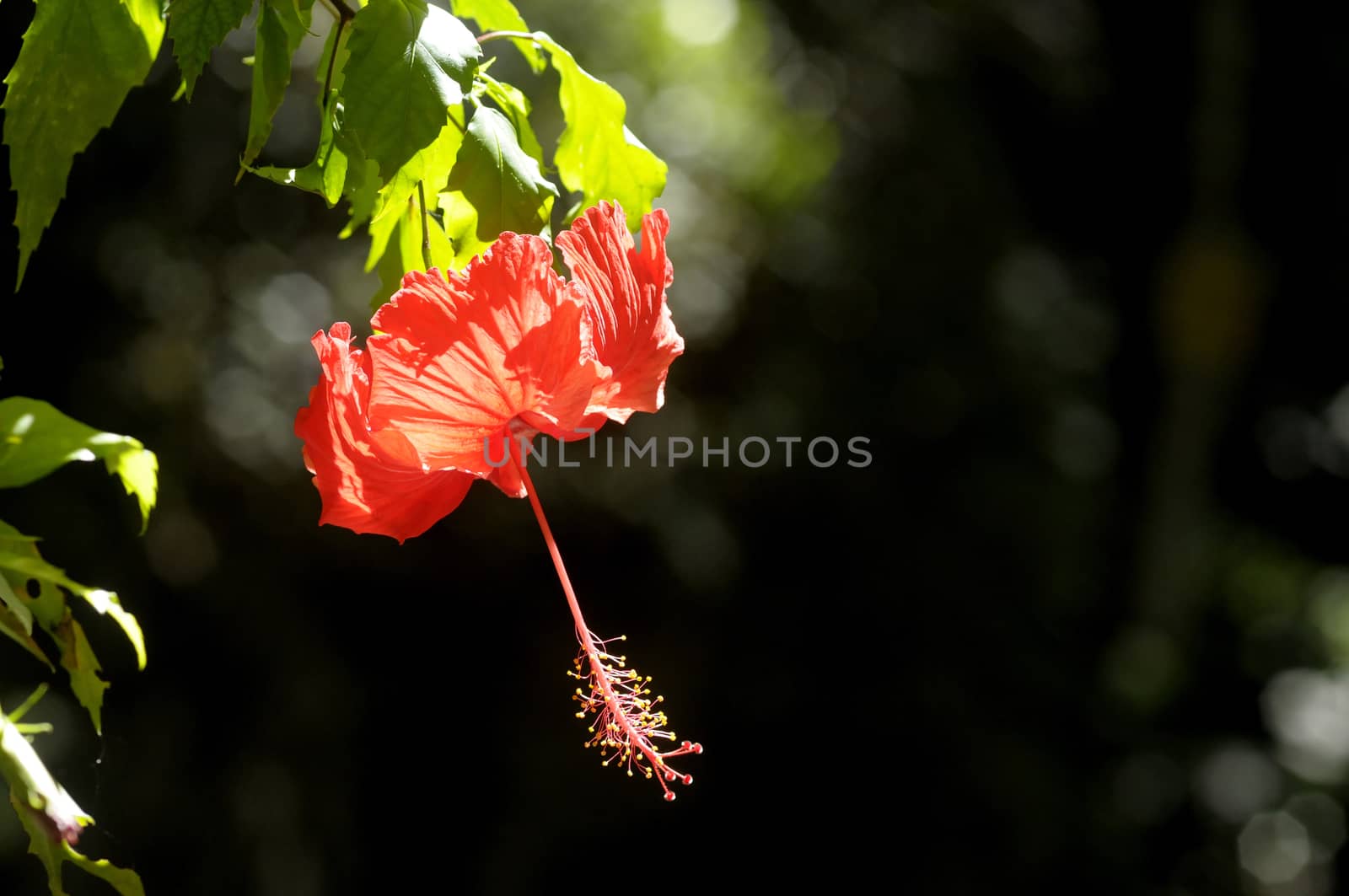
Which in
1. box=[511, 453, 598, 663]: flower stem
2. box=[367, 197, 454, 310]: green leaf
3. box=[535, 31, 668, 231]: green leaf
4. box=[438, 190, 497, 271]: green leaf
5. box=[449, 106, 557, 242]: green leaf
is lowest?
box=[511, 453, 598, 663]: flower stem

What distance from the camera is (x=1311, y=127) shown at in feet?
15.6

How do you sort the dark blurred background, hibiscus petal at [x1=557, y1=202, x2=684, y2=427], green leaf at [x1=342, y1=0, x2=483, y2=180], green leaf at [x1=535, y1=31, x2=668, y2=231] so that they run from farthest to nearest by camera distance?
the dark blurred background
green leaf at [x1=535, y1=31, x2=668, y2=231]
hibiscus petal at [x1=557, y1=202, x2=684, y2=427]
green leaf at [x1=342, y1=0, x2=483, y2=180]

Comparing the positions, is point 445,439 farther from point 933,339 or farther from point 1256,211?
point 1256,211

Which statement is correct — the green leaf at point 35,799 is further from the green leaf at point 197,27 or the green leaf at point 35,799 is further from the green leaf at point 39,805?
the green leaf at point 197,27

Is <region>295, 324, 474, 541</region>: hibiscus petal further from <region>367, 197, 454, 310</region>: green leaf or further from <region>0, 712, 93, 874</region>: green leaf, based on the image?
<region>0, 712, 93, 874</region>: green leaf

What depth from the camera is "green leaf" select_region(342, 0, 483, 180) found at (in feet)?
1.80

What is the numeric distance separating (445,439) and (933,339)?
11.2ft

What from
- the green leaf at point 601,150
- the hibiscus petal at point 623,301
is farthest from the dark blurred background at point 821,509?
the hibiscus petal at point 623,301

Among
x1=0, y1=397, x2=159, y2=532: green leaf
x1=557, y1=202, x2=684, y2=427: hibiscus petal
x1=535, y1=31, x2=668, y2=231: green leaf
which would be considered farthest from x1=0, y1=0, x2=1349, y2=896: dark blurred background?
x1=557, y1=202, x2=684, y2=427: hibiscus petal

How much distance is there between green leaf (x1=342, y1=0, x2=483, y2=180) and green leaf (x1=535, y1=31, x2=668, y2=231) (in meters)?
0.17

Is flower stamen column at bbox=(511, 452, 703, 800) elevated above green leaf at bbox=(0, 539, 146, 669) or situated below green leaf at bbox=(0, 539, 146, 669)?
above

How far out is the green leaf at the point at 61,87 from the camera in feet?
1.89

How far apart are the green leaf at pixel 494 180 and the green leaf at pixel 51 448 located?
24cm

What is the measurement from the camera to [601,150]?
2.50 ft
